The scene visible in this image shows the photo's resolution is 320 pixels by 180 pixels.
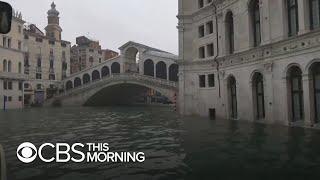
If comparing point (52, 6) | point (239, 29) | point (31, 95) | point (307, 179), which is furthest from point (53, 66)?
point (307, 179)

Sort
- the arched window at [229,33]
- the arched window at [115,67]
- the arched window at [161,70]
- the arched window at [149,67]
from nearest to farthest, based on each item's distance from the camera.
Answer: the arched window at [229,33]
the arched window at [161,70]
the arched window at [149,67]
the arched window at [115,67]

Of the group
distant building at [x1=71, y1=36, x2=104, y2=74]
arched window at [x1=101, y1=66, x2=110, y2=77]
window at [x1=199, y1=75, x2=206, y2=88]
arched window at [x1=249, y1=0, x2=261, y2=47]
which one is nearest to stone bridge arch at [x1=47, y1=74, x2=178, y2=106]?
arched window at [x1=101, y1=66, x2=110, y2=77]

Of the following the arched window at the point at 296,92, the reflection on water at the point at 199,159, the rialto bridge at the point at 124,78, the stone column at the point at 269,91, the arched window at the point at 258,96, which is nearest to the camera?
the reflection on water at the point at 199,159

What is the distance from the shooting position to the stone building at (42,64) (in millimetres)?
60625

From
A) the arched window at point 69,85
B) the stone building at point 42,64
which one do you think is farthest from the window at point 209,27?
the arched window at point 69,85

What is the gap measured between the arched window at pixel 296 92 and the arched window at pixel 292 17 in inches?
71.8

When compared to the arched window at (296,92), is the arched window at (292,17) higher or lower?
higher

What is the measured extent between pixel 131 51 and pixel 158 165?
4663 centimetres

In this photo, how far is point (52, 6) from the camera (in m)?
75.8

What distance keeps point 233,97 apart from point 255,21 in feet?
17.4

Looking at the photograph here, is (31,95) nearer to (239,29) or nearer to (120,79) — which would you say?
(120,79)

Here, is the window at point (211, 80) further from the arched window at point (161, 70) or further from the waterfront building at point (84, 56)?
the waterfront building at point (84, 56)

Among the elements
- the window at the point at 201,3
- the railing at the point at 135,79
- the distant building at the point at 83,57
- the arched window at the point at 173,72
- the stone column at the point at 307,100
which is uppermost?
the distant building at the point at 83,57

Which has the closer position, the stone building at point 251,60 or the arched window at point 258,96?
the stone building at point 251,60
